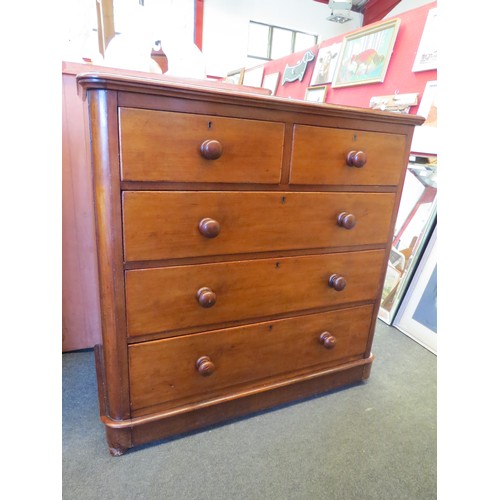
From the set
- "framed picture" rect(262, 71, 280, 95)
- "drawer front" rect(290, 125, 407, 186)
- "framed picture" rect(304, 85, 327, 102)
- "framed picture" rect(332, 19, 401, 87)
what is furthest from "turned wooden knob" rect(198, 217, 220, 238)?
"framed picture" rect(262, 71, 280, 95)

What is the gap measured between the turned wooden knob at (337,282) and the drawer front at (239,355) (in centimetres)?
12

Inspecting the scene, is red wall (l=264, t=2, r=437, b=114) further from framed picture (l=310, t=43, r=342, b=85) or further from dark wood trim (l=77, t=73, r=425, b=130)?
dark wood trim (l=77, t=73, r=425, b=130)

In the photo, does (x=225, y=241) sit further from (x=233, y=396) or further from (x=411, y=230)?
(x=411, y=230)

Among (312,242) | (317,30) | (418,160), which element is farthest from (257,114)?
(317,30)

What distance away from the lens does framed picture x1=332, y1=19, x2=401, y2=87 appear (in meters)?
2.21

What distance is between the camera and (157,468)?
97cm

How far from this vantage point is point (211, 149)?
2.66ft

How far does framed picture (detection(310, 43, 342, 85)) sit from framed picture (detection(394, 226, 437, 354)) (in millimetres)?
1873

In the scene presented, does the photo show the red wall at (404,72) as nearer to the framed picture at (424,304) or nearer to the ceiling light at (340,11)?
the framed picture at (424,304)

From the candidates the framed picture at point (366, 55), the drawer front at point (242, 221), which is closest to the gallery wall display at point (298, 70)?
the framed picture at point (366, 55)

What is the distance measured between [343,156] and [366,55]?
6.24ft

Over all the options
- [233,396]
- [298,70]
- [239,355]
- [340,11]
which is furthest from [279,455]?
[340,11]

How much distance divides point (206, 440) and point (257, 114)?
0.99m
